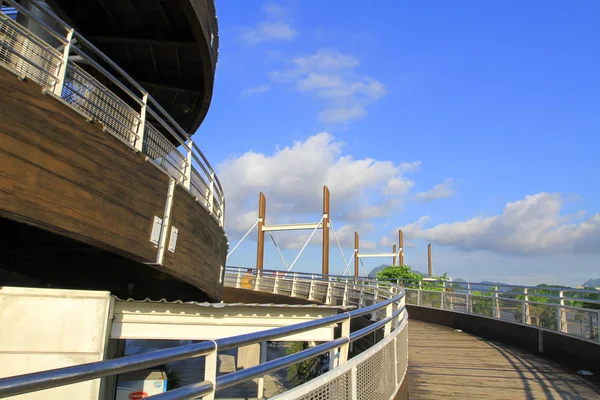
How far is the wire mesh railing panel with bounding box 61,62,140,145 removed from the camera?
589cm

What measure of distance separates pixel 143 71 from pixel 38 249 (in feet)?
22.7

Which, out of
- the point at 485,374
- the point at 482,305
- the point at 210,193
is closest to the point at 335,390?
the point at 485,374

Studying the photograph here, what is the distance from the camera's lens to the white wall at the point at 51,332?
6355 mm

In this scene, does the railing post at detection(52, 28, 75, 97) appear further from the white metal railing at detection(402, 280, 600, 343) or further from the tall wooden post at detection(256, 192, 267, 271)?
the tall wooden post at detection(256, 192, 267, 271)

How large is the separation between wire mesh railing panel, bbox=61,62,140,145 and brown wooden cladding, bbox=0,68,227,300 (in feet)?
1.11

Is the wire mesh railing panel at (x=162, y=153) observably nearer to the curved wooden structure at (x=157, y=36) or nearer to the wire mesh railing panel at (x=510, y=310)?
the curved wooden structure at (x=157, y=36)

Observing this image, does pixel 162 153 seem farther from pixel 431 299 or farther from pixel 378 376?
pixel 431 299

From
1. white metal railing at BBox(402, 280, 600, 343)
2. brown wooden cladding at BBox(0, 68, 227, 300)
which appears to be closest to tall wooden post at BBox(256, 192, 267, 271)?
white metal railing at BBox(402, 280, 600, 343)

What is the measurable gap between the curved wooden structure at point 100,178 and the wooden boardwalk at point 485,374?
4.68m

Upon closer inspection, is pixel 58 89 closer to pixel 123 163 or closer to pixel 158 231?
pixel 123 163

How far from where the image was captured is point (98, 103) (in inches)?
250

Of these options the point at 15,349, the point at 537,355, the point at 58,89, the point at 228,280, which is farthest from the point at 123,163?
the point at 228,280

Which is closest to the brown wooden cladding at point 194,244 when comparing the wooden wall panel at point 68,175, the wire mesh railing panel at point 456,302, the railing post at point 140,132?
the wooden wall panel at point 68,175

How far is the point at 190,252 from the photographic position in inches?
354
